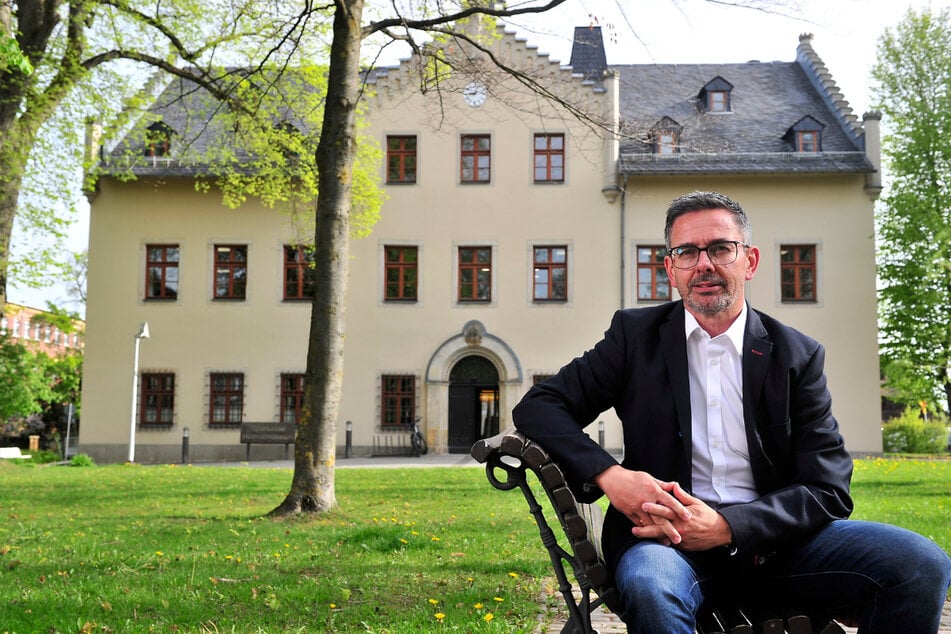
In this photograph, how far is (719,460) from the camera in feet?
9.21

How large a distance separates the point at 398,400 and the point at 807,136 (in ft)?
45.1

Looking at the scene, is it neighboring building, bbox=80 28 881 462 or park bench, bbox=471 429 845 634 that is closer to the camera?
park bench, bbox=471 429 845 634

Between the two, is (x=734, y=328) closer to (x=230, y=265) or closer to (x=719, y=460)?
(x=719, y=460)

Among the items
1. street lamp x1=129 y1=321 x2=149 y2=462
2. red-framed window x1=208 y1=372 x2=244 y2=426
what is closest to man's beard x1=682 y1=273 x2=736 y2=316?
street lamp x1=129 y1=321 x2=149 y2=462

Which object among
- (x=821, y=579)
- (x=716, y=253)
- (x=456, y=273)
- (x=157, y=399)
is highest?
(x=456, y=273)

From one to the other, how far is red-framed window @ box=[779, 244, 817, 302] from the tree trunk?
19.1 metres

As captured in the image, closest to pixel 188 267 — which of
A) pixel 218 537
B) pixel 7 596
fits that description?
pixel 218 537

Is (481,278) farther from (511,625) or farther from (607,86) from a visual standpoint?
(511,625)

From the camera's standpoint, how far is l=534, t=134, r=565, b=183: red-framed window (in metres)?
26.0

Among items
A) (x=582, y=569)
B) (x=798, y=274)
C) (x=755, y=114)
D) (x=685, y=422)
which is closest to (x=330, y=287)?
(x=685, y=422)

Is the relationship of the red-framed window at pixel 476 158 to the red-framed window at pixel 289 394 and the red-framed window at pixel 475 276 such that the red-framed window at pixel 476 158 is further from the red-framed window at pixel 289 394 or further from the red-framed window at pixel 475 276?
the red-framed window at pixel 289 394

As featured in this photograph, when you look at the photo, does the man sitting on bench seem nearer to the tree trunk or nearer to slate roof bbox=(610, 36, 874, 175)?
the tree trunk

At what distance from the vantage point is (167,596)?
468 cm

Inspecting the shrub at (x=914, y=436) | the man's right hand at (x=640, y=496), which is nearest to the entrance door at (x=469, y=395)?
the shrub at (x=914, y=436)
